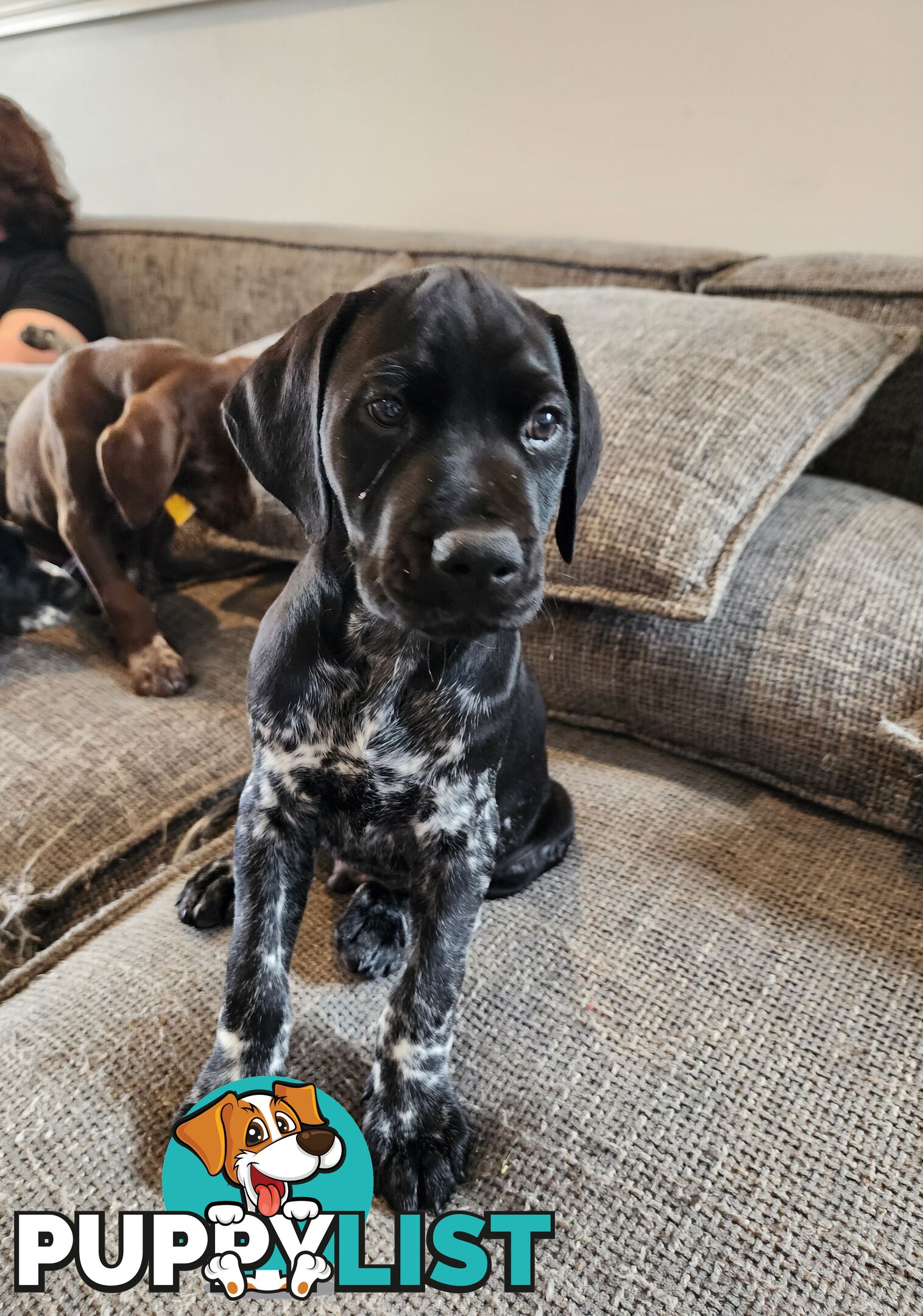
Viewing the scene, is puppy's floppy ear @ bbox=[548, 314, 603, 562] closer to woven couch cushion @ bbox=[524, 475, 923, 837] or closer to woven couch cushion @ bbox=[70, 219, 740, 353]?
woven couch cushion @ bbox=[524, 475, 923, 837]

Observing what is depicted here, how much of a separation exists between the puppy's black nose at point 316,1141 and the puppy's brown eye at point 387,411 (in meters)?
0.73

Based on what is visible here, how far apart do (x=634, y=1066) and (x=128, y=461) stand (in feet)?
4.52

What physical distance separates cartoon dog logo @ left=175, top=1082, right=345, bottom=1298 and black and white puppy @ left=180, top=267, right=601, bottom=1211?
0.31 ft

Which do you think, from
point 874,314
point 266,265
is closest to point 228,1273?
point 874,314

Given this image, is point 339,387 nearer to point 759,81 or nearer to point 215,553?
point 215,553

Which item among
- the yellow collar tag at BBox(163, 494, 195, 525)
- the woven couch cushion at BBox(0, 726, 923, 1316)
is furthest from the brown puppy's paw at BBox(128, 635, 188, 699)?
the woven couch cushion at BBox(0, 726, 923, 1316)

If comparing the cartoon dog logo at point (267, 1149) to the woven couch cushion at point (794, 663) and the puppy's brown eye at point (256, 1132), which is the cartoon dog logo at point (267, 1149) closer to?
the puppy's brown eye at point (256, 1132)

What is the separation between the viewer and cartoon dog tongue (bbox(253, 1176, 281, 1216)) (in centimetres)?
91

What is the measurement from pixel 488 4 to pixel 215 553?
172 cm

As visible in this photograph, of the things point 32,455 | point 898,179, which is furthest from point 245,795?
point 898,179

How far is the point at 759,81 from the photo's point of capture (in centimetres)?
221

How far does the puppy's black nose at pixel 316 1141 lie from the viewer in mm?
934

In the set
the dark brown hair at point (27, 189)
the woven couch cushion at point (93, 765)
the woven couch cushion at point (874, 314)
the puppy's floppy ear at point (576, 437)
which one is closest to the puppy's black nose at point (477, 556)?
the puppy's floppy ear at point (576, 437)

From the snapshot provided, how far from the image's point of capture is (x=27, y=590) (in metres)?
2.07
